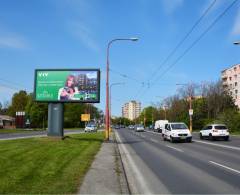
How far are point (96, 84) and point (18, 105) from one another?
360 feet

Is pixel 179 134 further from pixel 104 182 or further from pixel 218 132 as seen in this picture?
pixel 104 182

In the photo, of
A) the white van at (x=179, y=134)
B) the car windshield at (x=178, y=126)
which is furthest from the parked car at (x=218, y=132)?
the white van at (x=179, y=134)

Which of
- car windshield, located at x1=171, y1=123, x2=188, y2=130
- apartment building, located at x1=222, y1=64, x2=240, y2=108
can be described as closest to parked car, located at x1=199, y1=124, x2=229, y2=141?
car windshield, located at x1=171, y1=123, x2=188, y2=130

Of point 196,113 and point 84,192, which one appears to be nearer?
point 84,192

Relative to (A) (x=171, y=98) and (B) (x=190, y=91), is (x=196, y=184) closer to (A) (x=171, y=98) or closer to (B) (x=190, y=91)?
(B) (x=190, y=91)

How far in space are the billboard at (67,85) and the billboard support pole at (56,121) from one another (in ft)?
1.84

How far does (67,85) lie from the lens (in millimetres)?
34750

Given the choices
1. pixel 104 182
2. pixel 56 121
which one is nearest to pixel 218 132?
pixel 56 121

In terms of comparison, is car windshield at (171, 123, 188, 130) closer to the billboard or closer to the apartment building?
the billboard

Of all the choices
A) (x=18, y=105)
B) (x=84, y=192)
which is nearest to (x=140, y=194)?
(x=84, y=192)

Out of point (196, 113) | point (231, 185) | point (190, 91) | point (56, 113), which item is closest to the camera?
point (231, 185)

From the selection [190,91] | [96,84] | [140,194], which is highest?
[190,91]

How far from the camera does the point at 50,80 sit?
34656 millimetres

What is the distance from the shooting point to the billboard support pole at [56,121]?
34094 millimetres
